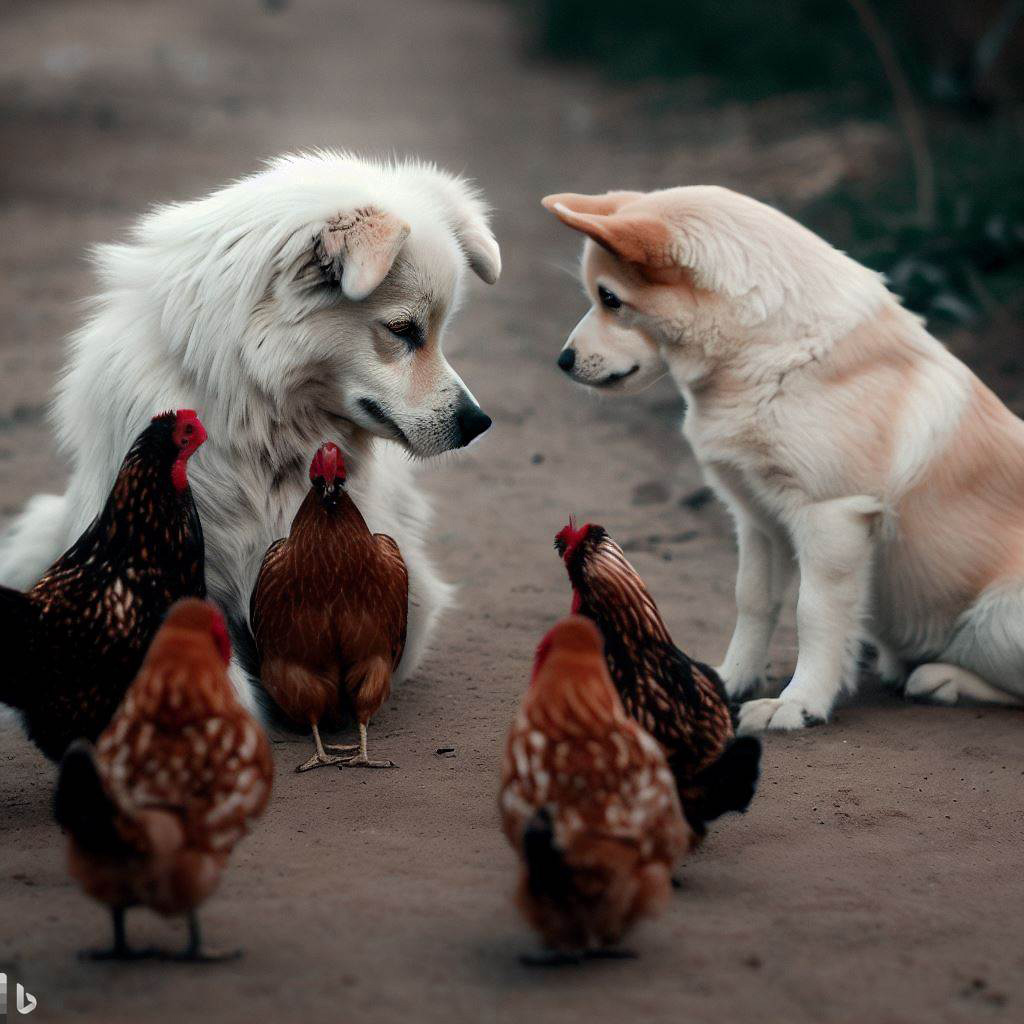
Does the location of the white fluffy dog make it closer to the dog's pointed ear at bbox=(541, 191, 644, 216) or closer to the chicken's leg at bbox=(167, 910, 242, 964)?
the dog's pointed ear at bbox=(541, 191, 644, 216)

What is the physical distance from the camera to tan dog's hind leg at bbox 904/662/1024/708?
430 cm

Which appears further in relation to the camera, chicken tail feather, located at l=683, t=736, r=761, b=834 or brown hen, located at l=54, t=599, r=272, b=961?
chicken tail feather, located at l=683, t=736, r=761, b=834

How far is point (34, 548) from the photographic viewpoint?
4285mm

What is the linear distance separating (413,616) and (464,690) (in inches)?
12.6

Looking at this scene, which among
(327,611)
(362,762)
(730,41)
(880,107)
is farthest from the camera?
(730,41)

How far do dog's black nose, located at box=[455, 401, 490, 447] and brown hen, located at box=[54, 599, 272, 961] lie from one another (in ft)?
4.91

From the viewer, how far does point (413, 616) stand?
14.3 ft

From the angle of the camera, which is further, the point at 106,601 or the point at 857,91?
the point at 857,91

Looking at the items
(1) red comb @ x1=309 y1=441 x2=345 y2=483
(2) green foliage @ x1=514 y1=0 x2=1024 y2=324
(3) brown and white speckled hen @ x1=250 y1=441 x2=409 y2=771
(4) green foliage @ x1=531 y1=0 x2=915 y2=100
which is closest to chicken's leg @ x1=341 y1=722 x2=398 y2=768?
(3) brown and white speckled hen @ x1=250 y1=441 x2=409 y2=771

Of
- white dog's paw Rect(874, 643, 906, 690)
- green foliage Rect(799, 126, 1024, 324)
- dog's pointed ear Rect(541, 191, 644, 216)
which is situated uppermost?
dog's pointed ear Rect(541, 191, 644, 216)

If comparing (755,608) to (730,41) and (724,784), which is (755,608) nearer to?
(724,784)

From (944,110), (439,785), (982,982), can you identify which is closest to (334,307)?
(439,785)

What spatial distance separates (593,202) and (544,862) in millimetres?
2682

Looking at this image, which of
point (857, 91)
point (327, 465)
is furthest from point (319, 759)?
point (857, 91)
